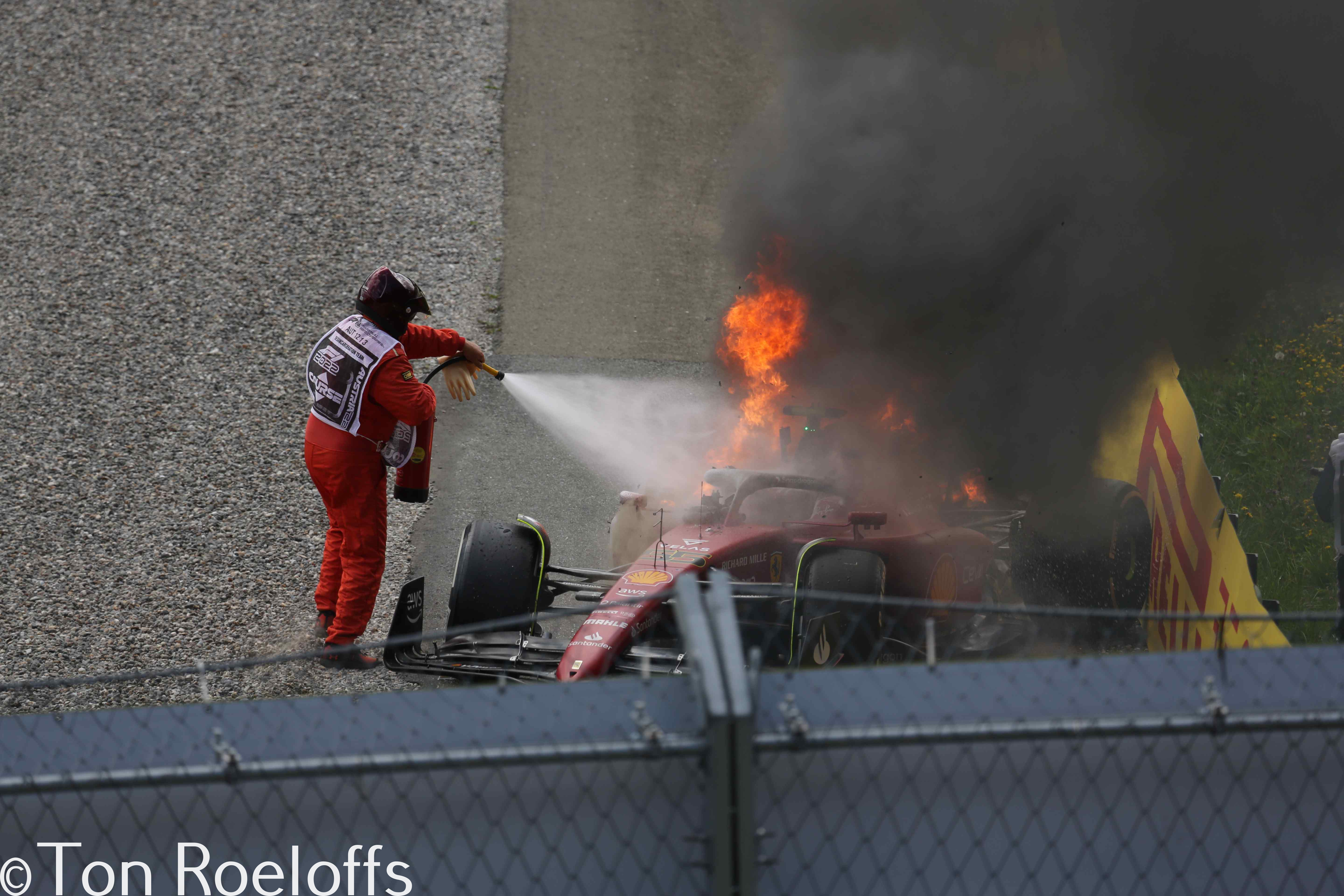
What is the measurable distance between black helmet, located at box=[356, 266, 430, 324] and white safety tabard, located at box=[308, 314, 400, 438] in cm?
9

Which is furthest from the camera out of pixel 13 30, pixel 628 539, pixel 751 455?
pixel 13 30

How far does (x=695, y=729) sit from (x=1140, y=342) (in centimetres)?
598

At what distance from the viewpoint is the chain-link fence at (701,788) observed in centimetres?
225

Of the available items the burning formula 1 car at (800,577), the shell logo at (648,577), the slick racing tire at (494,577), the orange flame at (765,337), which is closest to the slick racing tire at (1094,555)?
the burning formula 1 car at (800,577)

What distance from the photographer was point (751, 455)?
7.29 m

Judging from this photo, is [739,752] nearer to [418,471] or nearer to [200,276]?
[418,471]

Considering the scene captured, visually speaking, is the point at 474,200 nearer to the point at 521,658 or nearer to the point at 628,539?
the point at 628,539

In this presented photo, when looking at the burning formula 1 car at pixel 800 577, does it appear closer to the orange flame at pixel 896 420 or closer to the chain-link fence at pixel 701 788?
the orange flame at pixel 896 420

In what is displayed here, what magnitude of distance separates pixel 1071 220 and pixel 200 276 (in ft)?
24.3

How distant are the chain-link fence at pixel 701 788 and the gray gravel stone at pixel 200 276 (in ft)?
12.4

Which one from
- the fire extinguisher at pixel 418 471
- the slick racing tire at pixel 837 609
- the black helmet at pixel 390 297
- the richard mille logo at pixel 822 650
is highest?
the black helmet at pixel 390 297

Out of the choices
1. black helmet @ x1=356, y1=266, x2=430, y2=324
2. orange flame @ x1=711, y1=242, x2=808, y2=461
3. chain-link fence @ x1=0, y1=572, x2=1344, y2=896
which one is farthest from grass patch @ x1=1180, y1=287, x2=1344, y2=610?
black helmet @ x1=356, y1=266, x2=430, y2=324

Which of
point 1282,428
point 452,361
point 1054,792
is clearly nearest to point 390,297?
point 452,361

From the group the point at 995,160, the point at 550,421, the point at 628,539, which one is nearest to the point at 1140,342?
the point at 995,160
